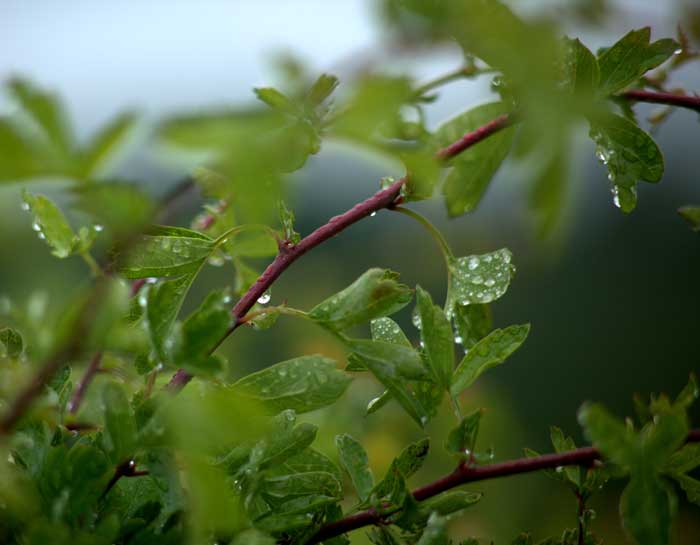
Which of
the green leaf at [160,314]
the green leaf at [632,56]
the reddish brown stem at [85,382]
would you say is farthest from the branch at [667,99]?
the reddish brown stem at [85,382]

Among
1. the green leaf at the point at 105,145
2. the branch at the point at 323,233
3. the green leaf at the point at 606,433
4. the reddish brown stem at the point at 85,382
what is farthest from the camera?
the reddish brown stem at the point at 85,382

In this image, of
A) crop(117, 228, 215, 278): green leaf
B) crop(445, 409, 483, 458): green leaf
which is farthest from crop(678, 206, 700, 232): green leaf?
Answer: crop(117, 228, 215, 278): green leaf

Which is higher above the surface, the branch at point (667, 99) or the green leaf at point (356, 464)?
the branch at point (667, 99)

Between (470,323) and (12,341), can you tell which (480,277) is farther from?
(12,341)

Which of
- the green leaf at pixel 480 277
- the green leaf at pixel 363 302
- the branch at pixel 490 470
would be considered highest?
the green leaf at pixel 363 302

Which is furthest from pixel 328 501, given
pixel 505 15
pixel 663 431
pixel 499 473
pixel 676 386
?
pixel 676 386

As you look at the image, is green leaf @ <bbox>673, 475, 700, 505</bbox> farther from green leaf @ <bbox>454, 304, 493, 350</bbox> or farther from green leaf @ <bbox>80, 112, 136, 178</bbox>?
green leaf @ <bbox>80, 112, 136, 178</bbox>

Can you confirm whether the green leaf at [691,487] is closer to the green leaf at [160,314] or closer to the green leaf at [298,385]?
the green leaf at [298,385]

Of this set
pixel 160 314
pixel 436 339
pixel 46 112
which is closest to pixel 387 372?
pixel 436 339

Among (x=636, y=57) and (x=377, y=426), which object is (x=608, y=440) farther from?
(x=377, y=426)
